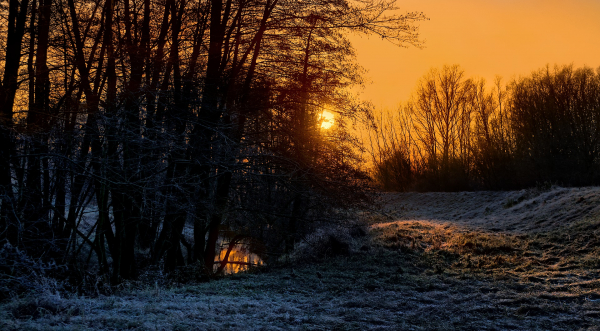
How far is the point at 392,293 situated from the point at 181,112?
17.8 ft

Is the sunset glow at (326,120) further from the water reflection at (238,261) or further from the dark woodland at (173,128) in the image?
the water reflection at (238,261)

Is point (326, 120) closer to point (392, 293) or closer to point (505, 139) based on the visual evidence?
point (392, 293)

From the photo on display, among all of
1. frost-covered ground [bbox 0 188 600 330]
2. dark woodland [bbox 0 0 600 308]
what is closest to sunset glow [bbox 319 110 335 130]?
dark woodland [bbox 0 0 600 308]

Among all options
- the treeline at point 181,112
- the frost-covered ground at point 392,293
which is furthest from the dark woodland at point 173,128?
the frost-covered ground at point 392,293

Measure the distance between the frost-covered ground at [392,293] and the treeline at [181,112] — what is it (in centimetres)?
161

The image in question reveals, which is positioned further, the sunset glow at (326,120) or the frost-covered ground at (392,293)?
the sunset glow at (326,120)

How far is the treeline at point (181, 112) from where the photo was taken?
25.1 ft

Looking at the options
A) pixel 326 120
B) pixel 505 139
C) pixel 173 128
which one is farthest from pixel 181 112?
pixel 505 139

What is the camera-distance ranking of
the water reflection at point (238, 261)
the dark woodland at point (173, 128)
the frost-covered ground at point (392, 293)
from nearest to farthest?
the frost-covered ground at point (392, 293), the dark woodland at point (173, 128), the water reflection at point (238, 261)

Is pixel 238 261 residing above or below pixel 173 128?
below

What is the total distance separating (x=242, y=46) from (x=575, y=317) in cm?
862

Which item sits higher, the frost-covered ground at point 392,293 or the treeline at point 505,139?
the treeline at point 505,139

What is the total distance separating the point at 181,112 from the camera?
8633 millimetres

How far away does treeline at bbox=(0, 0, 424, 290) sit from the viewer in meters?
7.64
